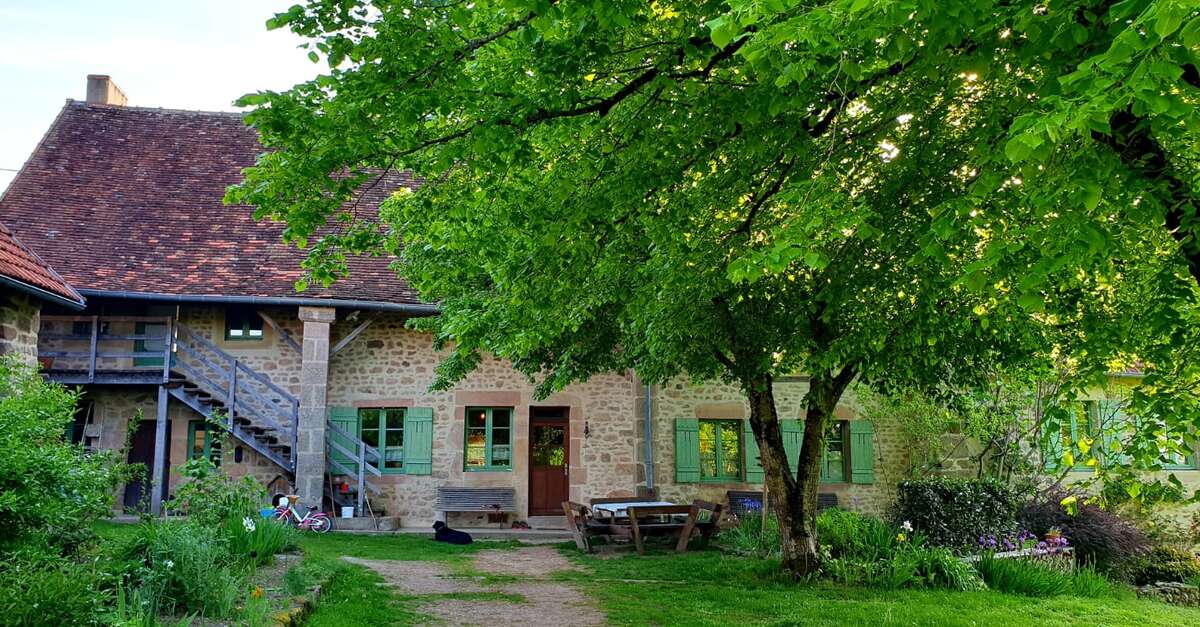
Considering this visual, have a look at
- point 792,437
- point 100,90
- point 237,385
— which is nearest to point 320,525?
point 237,385

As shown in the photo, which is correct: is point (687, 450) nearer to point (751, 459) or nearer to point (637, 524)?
point (751, 459)

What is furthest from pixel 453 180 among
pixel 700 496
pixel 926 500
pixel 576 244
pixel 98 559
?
pixel 700 496

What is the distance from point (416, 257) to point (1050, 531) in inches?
344

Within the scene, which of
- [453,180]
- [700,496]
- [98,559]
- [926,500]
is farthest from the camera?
[700,496]

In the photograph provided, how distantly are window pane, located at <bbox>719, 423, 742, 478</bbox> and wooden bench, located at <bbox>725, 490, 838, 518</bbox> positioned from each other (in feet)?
1.75

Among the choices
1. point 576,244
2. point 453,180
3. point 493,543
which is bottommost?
point 493,543

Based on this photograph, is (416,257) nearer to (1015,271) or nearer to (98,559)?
(98,559)

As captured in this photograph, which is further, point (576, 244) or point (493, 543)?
point (493, 543)

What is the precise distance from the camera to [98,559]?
17.1ft

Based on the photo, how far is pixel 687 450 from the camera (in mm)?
14891

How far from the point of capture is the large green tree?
3.25 m

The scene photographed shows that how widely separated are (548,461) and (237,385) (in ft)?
17.7

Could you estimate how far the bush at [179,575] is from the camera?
5195 mm

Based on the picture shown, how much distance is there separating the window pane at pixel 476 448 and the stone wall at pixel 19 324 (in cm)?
777
